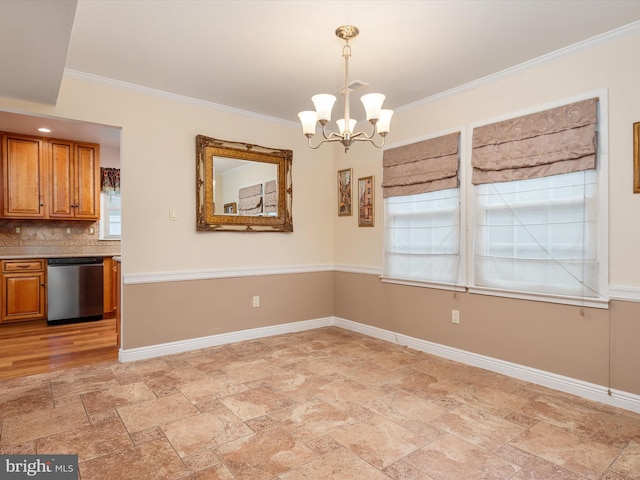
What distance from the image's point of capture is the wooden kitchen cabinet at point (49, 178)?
4.75 metres

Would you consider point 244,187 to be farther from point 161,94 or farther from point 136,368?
point 136,368

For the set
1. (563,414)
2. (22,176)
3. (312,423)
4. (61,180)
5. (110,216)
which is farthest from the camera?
(110,216)

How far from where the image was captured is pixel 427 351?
3701 millimetres

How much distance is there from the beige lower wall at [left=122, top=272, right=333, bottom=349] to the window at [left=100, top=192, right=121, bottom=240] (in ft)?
9.87

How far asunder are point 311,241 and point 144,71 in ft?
8.13

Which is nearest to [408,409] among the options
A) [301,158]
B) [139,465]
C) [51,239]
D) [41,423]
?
[139,465]

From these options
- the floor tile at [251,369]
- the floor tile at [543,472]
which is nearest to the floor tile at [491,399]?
the floor tile at [543,472]

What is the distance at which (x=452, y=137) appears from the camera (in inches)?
136

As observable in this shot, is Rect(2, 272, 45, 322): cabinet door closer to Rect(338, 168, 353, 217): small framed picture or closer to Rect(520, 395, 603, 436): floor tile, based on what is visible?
Rect(338, 168, 353, 217): small framed picture

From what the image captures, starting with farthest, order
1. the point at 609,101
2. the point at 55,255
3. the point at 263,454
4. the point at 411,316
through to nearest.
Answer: the point at 55,255 → the point at 411,316 → the point at 609,101 → the point at 263,454

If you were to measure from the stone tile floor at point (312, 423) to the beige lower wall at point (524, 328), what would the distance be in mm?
206

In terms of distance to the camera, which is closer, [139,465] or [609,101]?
[139,465]

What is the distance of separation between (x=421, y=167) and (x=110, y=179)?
201 inches

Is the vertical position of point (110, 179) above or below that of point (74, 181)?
above
